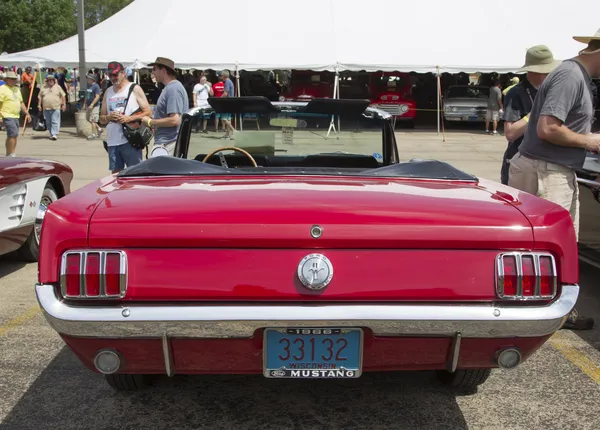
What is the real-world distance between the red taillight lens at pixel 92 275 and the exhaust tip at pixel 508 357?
4.87 ft

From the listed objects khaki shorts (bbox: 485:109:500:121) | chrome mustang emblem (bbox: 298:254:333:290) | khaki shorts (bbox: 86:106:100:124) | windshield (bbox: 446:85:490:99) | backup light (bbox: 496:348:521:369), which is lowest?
khaki shorts (bbox: 86:106:100:124)

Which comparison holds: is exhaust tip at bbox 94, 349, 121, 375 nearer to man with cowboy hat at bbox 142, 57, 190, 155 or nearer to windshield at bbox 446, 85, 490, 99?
man with cowboy hat at bbox 142, 57, 190, 155

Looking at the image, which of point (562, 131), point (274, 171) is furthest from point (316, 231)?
point (562, 131)

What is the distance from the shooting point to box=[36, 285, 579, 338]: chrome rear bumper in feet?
8.25

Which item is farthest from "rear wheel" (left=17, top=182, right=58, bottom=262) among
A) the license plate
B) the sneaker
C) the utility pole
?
the utility pole

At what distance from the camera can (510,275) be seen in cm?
260

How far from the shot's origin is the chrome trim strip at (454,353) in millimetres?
2588

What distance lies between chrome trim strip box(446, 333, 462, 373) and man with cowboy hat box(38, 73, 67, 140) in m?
17.6

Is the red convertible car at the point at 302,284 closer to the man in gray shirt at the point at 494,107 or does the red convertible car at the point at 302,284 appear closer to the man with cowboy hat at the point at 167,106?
the man with cowboy hat at the point at 167,106

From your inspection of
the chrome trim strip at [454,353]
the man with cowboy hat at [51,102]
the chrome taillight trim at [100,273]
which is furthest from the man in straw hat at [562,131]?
the man with cowboy hat at [51,102]

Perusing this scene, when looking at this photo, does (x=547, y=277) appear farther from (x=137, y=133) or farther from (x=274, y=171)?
(x=137, y=133)

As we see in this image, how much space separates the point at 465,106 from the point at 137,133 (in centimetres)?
1830

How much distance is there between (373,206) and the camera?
2.68 meters

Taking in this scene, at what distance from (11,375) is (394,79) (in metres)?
22.3
